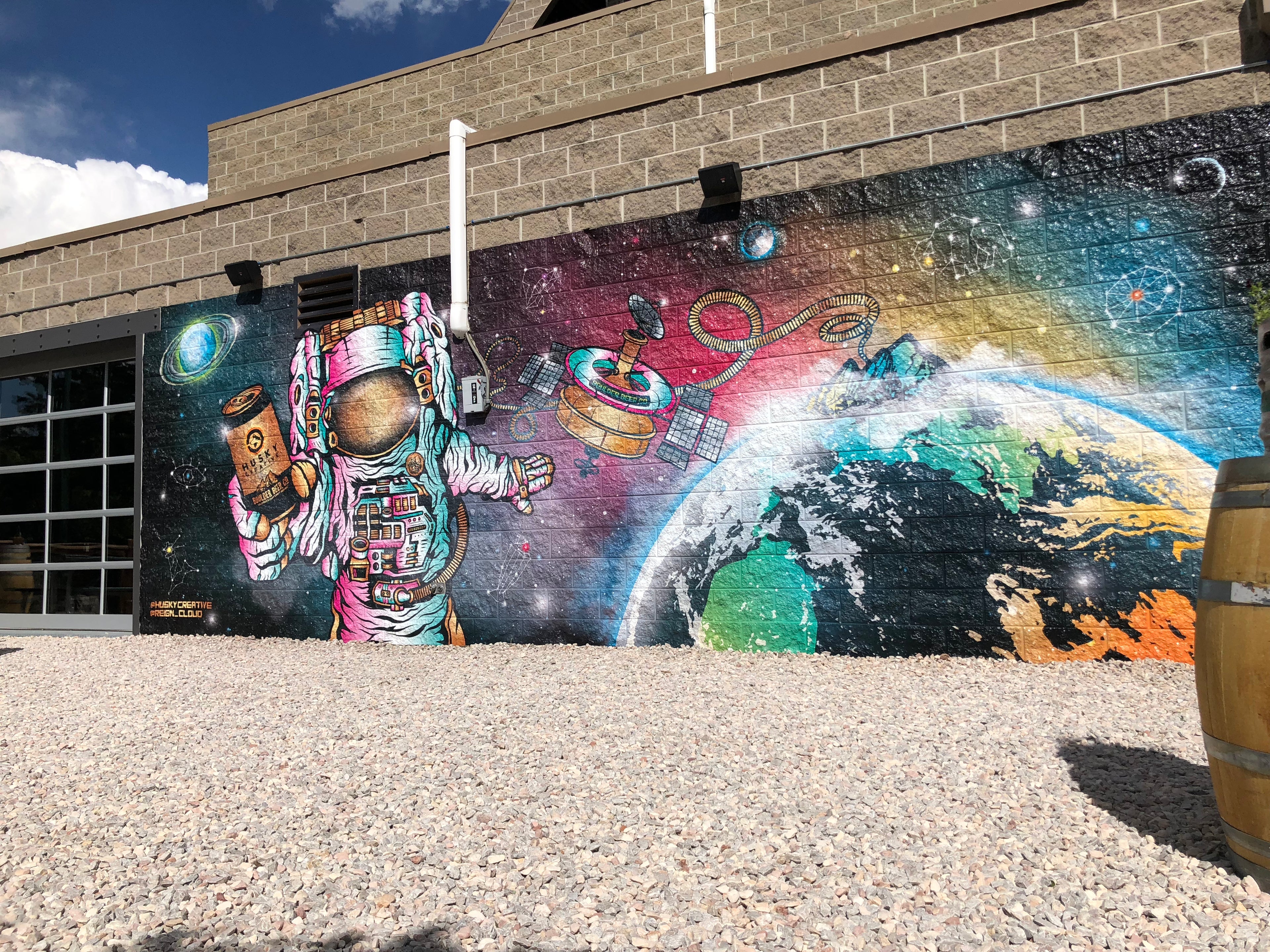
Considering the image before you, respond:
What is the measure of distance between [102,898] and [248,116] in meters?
11.0

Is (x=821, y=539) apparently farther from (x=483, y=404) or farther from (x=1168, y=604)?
(x=483, y=404)

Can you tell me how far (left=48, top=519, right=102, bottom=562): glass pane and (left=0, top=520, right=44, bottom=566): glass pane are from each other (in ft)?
0.57

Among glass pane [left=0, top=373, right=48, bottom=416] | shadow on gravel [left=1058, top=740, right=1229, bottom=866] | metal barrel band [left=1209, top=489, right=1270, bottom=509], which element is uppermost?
glass pane [left=0, top=373, right=48, bottom=416]

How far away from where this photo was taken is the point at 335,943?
6.64 ft

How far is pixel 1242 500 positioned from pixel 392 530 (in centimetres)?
579

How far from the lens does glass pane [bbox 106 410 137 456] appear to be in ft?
27.2

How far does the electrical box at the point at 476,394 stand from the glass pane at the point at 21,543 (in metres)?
5.49

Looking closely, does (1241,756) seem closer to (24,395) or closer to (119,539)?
(119,539)

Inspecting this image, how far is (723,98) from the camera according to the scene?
5.86 metres

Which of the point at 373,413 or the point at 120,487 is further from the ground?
the point at 373,413

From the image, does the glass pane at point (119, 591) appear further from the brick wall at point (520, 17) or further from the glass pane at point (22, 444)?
the brick wall at point (520, 17)

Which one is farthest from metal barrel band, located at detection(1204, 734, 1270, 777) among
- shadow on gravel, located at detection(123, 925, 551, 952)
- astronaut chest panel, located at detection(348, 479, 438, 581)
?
astronaut chest panel, located at detection(348, 479, 438, 581)

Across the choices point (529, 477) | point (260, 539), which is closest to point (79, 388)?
point (260, 539)

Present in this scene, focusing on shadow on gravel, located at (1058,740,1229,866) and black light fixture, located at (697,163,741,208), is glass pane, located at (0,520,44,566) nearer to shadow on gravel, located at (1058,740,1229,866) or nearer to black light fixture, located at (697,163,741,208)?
black light fixture, located at (697,163,741,208)
